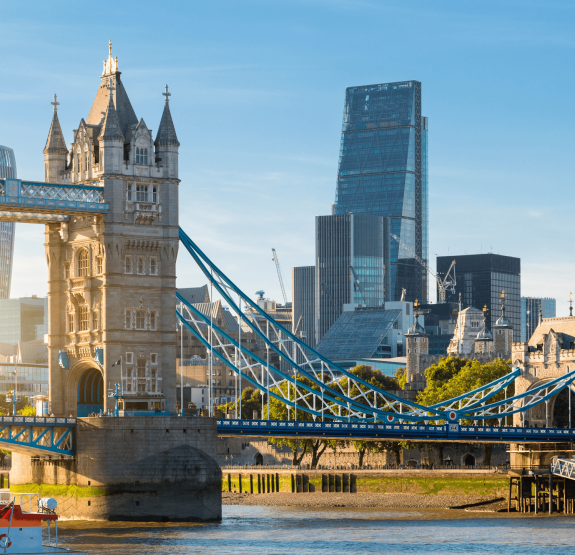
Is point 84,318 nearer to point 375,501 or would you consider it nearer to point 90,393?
point 90,393

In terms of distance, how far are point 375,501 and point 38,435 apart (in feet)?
111

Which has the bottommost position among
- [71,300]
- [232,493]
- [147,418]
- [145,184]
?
[232,493]

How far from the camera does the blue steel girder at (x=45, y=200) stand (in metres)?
97.6

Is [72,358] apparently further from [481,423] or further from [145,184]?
[481,423]

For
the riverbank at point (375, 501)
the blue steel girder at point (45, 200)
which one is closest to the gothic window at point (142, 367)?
the blue steel girder at point (45, 200)

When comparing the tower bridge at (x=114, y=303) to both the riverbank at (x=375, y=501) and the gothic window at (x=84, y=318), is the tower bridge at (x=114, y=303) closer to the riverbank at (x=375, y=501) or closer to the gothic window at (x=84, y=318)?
the gothic window at (x=84, y=318)

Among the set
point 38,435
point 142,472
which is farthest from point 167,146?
point 142,472

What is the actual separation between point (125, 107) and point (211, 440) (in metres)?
26.2

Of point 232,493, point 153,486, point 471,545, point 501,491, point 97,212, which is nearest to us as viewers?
point 471,545

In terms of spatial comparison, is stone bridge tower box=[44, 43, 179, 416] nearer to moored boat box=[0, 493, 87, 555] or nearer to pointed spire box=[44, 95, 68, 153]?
pointed spire box=[44, 95, 68, 153]

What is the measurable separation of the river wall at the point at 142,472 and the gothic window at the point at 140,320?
906 centimetres

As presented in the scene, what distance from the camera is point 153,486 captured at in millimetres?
93938

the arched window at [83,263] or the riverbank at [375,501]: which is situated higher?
the arched window at [83,263]

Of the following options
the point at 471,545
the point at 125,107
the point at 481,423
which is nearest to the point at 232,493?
the point at 481,423
